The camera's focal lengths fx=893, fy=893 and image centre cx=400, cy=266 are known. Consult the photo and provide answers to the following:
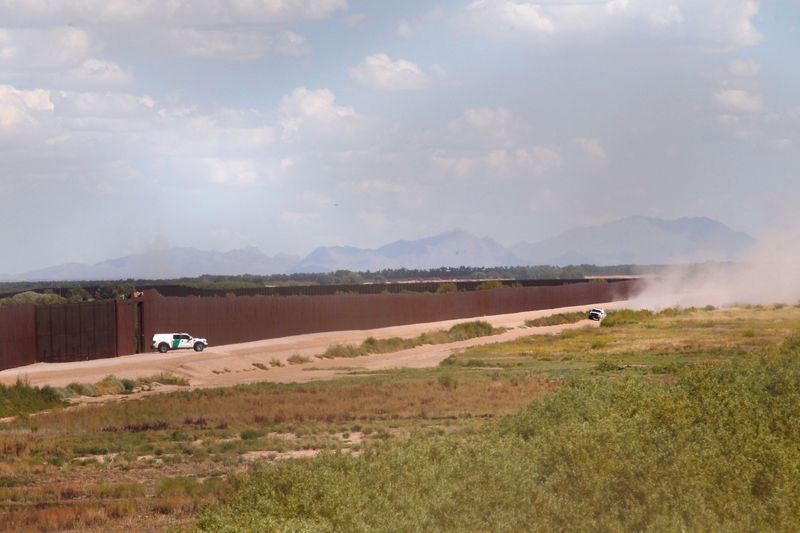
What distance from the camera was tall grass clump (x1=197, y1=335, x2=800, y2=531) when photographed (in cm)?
989

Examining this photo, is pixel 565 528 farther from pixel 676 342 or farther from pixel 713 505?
pixel 676 342

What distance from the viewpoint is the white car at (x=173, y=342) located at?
4766cm

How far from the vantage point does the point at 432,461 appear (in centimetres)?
1219

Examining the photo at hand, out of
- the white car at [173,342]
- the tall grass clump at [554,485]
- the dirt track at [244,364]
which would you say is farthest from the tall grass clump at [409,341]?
the tall grass clump at [554,485]

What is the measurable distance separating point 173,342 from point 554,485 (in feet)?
129

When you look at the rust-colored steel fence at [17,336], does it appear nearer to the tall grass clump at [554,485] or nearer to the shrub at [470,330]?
the tall grass clump at [554,485]

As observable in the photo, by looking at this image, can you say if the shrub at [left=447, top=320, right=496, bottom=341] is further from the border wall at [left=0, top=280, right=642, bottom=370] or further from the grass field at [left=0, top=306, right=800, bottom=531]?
the grass field at [left=0, top=306, right=800, bottom=531]

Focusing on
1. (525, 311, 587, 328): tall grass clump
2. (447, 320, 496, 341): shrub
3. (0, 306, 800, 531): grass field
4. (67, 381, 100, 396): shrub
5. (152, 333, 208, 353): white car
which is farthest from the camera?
(525, 311, 587, 328): tall grass clump

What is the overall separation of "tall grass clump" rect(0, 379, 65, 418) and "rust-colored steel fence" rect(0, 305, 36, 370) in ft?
18.0

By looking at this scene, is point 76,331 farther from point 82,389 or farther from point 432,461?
point 432,461

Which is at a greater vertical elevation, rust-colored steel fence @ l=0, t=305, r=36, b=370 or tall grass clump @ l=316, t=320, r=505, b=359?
rust-colored steel fence @ l=0, t=305, r=36, b=370

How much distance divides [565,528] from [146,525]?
6.87 metres

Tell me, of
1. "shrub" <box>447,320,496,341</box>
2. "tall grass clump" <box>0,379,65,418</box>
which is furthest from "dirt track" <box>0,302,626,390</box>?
"shrub" <box>447,320,496,341</box>

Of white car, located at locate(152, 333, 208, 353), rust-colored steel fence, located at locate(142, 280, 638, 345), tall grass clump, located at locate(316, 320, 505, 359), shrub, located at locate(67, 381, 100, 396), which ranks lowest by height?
tall grass clump, located at locate(316, 320, 505, 359)
